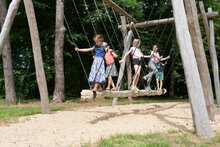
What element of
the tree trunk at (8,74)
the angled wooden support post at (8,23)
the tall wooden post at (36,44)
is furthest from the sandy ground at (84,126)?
the tree trunk at (8,74)

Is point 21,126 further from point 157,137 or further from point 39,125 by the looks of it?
point 157,137

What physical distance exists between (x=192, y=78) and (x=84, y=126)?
223 cm

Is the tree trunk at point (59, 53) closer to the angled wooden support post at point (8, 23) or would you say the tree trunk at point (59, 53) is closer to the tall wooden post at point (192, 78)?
the angled wooden support post at point (8, 23)

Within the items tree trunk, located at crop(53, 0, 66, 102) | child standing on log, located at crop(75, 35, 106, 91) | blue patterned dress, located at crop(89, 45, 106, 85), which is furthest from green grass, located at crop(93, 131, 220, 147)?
tree trunk, located at crop(53, 0, 66, 102)

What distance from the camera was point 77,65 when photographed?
19672mm

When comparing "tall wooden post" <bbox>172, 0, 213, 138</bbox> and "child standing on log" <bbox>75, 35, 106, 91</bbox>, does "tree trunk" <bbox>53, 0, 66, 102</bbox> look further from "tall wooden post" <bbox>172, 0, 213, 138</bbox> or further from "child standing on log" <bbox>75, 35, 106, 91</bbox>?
"tall wooden post" <bbox>172, 0, 213, 138</bbox>

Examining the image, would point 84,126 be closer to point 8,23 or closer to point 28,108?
point 8,23

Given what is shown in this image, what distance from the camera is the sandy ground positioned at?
6.09 m

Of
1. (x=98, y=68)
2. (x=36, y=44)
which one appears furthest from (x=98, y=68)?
(x=36, y=44)

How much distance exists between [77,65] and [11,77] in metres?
4.67

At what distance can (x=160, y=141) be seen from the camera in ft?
19.5

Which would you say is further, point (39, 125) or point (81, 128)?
point (39, 125)

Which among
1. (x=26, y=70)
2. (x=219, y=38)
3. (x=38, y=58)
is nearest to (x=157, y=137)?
(x=38, y=58)

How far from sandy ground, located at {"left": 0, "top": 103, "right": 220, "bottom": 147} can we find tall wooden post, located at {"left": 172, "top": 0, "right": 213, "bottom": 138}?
458 millimetres
